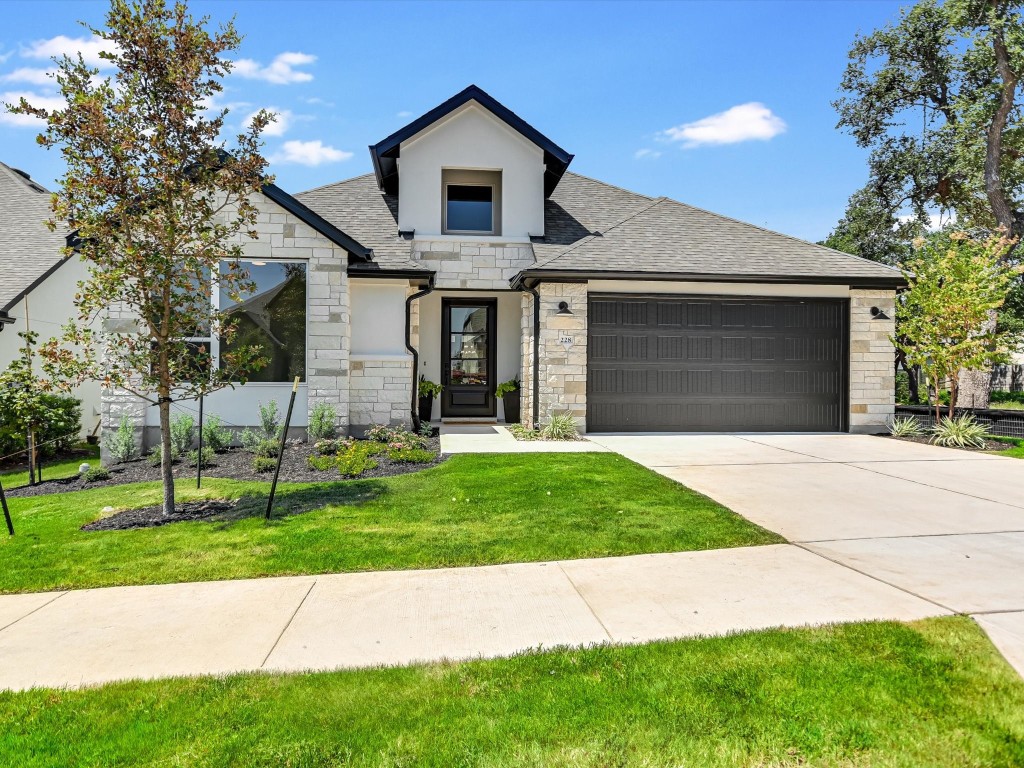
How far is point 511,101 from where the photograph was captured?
13219 mm

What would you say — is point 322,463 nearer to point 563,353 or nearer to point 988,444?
point 563,353

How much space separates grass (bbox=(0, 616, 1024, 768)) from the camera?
2338mm

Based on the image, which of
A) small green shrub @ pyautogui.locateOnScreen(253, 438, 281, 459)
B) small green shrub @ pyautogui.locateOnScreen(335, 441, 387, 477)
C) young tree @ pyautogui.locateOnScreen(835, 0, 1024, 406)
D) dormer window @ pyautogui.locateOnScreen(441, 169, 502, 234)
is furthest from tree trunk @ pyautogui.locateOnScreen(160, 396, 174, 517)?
young tree @ pyautogui.locateOnScreen(835, 0, 1024, 406)

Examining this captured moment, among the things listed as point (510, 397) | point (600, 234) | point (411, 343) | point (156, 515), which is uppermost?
point (600, 234)

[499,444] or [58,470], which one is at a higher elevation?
[499,444]

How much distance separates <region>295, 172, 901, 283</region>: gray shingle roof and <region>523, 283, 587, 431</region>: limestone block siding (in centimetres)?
57

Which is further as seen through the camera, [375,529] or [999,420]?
[999,420]

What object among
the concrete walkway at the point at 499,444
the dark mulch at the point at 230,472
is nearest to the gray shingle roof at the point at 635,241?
the concrete walkway at the point at 499,444

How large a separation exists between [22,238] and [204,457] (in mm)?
10553

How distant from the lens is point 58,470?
1012cm

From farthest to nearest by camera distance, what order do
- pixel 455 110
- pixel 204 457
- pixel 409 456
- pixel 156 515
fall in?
pixel 455 110 → pixel 204 457 → pixel 409 456 → pixel 156 515

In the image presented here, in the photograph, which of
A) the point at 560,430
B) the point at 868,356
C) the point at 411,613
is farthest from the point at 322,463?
the point at 868,356

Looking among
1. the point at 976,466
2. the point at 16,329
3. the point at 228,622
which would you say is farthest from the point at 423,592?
the point at 16,329

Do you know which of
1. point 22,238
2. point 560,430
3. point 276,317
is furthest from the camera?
point 22,238
